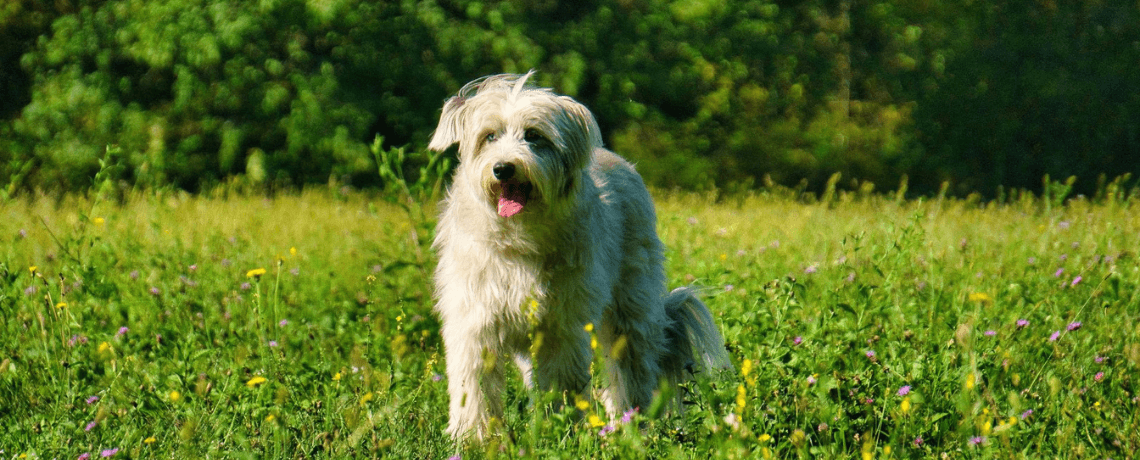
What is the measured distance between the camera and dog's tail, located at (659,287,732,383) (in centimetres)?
423

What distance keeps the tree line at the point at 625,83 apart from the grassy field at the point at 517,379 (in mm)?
3495

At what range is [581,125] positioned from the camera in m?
3.67

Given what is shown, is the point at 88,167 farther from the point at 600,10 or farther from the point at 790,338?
the point at 790,338

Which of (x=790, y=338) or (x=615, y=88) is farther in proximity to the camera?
(x=615, y=88)

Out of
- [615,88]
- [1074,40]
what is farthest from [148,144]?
[1074,40]

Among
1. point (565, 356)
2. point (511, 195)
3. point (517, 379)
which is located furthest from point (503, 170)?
point (517, 379)

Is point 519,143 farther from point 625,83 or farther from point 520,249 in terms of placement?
point 625,83

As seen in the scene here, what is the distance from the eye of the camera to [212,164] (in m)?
10.6

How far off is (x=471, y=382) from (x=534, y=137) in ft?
3.13

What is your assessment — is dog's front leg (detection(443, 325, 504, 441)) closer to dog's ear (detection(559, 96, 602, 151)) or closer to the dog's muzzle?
the dog's muzzle

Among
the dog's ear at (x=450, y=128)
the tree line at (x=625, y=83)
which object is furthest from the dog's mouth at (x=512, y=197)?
the tree line at (x=625, y=83)

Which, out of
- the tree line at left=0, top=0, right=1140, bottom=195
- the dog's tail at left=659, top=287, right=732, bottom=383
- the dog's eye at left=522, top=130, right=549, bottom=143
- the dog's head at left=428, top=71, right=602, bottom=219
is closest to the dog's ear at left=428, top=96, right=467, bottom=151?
the dog's head at left=428, top=71, right=602, bottom=219

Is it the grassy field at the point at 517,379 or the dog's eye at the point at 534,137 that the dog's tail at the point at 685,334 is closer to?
the grassy field at the point at 517,379

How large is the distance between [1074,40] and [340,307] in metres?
11.6
